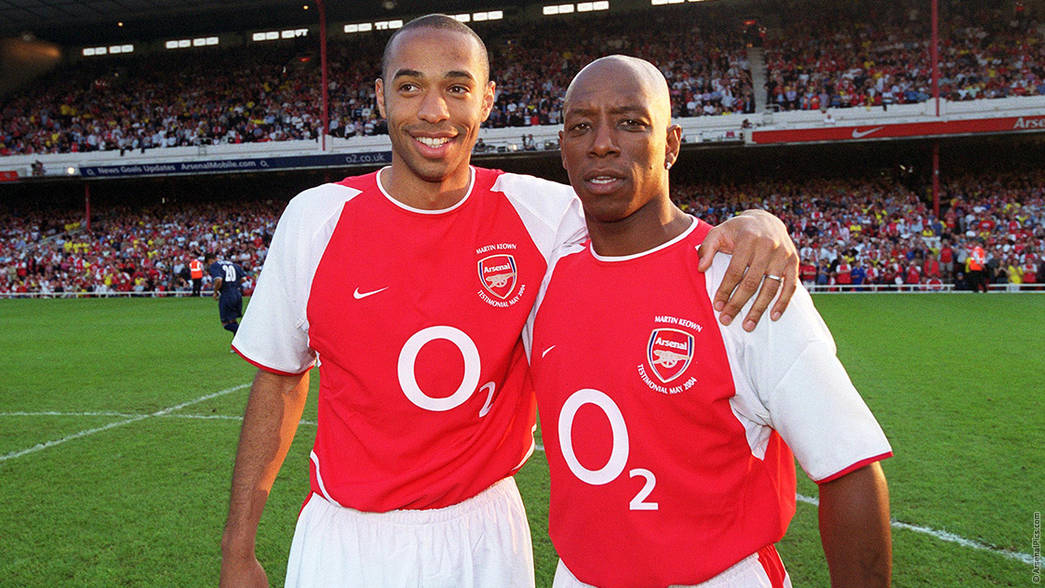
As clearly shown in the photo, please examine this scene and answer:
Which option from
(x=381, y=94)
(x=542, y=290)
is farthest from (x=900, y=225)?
(x=381, y=94)

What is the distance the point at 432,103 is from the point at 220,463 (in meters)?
4.84

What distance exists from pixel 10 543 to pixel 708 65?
31043 millimetres

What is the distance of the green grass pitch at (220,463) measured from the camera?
13.6ft

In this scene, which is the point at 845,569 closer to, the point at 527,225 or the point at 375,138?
the point at 527,225

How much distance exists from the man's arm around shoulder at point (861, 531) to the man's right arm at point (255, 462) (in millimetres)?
1576

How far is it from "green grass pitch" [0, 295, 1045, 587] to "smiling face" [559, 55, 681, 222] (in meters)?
2.62

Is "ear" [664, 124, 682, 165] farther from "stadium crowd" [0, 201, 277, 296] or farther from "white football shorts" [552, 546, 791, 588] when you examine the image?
"stadium crowd" [0, 201, 277, 296]

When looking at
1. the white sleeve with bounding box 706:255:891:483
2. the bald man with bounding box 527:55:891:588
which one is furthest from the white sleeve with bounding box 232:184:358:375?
the white sleeve with bounding box 706:255:891:483

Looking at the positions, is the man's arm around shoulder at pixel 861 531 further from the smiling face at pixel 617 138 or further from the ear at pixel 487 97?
the ear at pixel 487 97

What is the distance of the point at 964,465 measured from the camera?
5609 mm

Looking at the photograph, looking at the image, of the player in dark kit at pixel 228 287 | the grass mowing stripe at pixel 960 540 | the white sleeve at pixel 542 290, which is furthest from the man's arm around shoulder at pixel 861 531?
the player in dark kit at pixel 228 287

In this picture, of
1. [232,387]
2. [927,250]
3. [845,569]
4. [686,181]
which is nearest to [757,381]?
[845,569]

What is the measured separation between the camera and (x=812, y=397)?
1.64 metres

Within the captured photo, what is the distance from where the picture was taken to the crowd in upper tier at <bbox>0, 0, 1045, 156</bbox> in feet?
92.7
